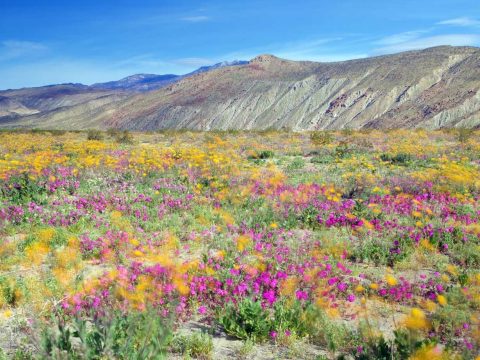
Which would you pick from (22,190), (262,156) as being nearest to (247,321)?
(22,190)

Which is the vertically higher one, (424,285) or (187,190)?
(187,190)

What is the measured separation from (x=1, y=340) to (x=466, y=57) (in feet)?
364

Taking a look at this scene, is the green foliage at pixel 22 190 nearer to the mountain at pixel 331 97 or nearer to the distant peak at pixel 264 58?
the mountain at pixel 331 97

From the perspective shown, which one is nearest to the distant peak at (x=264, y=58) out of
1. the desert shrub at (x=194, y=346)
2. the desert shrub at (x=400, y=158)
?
the desert shrub at (x=400, y=158)

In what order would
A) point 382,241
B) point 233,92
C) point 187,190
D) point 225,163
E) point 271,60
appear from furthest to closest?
point 271,60 → point 233,92 → point 225,163 → point 187,190 → point 382,241

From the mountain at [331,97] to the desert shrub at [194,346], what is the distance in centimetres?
7532

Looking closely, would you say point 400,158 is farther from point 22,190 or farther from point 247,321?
point 22,190

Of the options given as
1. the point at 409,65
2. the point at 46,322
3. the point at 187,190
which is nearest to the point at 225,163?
the point at 187,190

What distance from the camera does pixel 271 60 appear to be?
484ft

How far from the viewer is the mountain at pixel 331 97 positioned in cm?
8119

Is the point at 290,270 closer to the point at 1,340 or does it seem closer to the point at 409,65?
the point at 1,340

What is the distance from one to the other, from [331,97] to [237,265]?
99480 millimetres

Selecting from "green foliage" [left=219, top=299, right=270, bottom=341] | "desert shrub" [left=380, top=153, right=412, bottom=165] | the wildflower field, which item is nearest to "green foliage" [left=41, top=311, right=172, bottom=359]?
the wildflower field

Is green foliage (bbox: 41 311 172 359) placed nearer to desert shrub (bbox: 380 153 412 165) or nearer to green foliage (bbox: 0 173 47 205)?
green foliage (bbox: 0 173 47 205)
